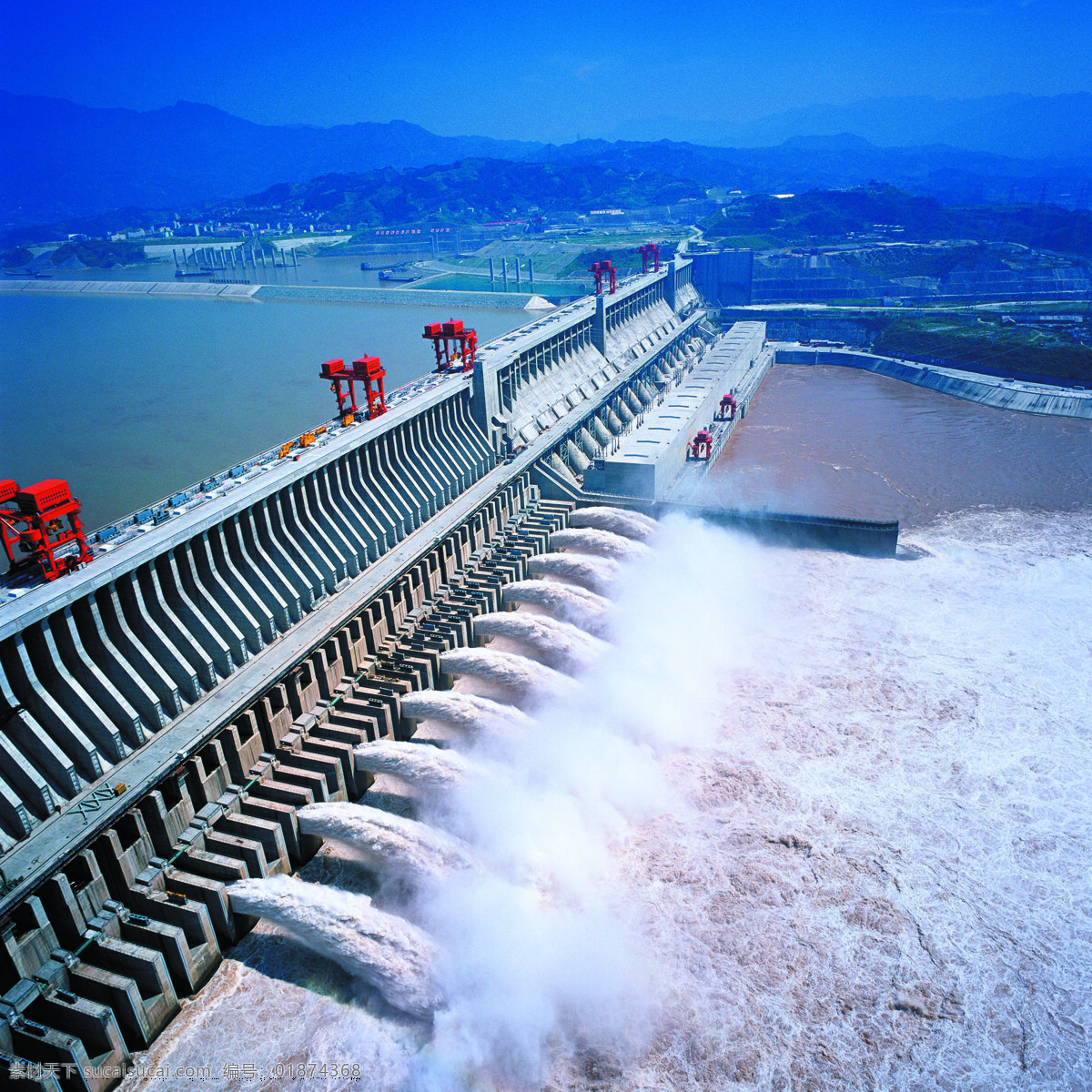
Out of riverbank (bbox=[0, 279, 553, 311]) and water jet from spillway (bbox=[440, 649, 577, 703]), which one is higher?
riverbank (bbox=[0, 279, 553, 311])

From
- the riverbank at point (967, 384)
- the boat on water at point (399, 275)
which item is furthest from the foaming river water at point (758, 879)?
the boat on water at point (399, 275)

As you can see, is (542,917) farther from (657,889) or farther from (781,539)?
(781,539)

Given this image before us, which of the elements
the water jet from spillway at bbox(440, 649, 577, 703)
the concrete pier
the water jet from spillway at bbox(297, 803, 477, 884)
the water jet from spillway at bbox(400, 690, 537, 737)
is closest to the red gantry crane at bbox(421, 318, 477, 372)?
the concrete pier

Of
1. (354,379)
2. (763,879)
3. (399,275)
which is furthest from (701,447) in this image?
(399,275)

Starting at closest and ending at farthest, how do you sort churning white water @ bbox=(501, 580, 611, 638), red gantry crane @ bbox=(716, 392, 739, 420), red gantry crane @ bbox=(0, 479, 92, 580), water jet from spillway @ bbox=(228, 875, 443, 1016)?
water jet from spillway @ bbox=(228, 875, 443, 1016), red gantry crane @ bbox=(0, 479, 92, 580), churning white water @ bbox=(501, 580, 611, 638), red gantry crane @ bbox=(716, 392, 739, 420)

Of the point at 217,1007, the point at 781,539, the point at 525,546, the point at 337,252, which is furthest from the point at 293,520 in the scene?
the point at 337,252

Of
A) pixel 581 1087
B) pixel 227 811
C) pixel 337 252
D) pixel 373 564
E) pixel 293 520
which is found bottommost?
pixel 581 1087

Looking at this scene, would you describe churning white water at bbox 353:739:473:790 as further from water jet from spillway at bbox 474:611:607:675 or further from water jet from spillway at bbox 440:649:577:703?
water jet from spillway at bbox 474:611:607:675
